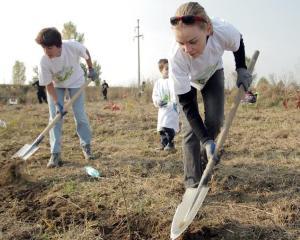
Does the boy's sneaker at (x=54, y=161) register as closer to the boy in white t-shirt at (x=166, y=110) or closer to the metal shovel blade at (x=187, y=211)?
the boy in white t-shirt at (x=166, y=110)

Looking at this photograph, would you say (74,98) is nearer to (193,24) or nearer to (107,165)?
(107,165)

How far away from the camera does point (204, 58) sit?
2.78m

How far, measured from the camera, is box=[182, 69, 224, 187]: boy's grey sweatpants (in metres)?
3.10

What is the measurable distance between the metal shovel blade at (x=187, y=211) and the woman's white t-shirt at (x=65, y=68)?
7.93 feet

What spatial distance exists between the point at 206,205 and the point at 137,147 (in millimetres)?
2848

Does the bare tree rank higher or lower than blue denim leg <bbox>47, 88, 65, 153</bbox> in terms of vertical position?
lower

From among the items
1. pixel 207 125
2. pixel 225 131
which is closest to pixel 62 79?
pixel 207 125

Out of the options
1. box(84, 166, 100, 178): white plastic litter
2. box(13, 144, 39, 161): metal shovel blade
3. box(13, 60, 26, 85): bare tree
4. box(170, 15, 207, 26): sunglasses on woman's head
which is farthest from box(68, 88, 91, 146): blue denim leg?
box(13, 60, 26, 85): bare tree

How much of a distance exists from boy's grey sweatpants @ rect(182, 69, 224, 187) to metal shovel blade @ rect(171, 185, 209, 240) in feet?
1.26

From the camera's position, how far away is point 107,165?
14.7ft

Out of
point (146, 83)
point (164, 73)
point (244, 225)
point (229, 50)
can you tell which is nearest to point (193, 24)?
point (229, 50)

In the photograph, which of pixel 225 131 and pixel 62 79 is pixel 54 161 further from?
pixel 225 131

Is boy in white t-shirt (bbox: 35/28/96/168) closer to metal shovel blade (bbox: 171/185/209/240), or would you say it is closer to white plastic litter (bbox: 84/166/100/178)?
white plastic litter (bbox: 84/166/100/178)

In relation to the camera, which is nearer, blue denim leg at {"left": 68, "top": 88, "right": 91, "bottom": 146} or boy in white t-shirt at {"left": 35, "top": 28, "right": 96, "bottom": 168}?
boy in white t-shirt at {"left": 35, "top": 28, "right": 96, "bottom": 168}
